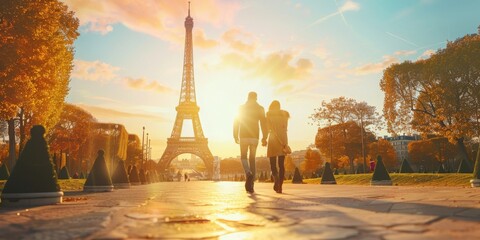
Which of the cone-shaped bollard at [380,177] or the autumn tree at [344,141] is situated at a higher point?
the autumn tree at [344,141]

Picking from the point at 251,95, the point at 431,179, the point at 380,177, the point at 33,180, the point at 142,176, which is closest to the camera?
the point at 33,180

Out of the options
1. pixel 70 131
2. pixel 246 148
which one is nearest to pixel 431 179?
pixel 246 148

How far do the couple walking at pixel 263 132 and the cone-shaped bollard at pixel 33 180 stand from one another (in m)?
4.29

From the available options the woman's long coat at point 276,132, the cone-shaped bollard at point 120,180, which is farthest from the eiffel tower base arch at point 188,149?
the woman's long coat at point 276,132

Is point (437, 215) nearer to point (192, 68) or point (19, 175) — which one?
point (19, 175)

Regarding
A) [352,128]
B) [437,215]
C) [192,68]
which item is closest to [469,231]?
[437,215]

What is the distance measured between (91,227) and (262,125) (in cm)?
681

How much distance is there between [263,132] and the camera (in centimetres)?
945

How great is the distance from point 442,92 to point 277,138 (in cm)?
2510

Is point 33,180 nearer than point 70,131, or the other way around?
point 33,180

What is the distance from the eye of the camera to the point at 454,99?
1137 inches

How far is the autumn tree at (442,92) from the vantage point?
92.8 feet

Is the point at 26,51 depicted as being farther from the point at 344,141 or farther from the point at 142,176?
the point at 344,141

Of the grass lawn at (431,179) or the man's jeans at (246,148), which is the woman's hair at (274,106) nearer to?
the man's jeans at (246,148)
